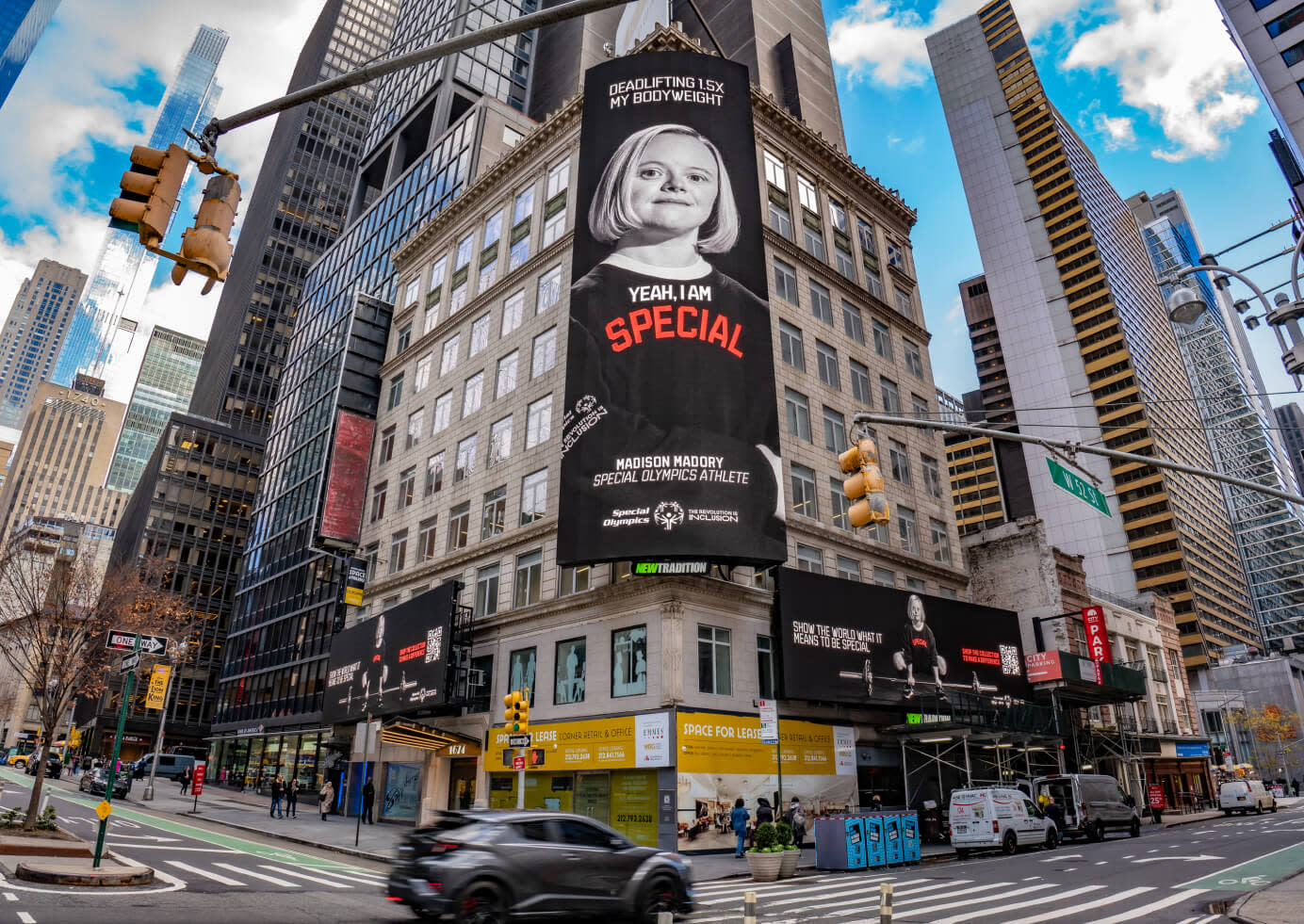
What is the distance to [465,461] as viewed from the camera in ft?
132

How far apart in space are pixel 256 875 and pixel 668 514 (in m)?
15.4

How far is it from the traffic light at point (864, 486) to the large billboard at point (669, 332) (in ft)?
50.9

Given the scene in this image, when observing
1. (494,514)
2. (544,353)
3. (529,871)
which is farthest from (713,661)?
(529,871)

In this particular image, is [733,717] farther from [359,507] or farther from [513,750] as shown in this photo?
[359,507]

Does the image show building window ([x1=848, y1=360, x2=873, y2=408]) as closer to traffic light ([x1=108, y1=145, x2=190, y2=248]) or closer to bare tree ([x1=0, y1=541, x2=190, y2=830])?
bare tree ([x1=0, y1=541, x2=190, y2=830])

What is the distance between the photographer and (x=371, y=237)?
224 ft

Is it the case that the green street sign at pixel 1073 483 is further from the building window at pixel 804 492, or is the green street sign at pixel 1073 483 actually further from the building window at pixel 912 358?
the building window at pixel 912 358

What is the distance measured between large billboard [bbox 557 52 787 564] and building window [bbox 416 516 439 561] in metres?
13.5

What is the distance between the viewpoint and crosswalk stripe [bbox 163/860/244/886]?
15102mm

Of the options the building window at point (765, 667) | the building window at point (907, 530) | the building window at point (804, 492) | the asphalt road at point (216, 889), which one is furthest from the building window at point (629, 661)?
the building window at point (907, 530)

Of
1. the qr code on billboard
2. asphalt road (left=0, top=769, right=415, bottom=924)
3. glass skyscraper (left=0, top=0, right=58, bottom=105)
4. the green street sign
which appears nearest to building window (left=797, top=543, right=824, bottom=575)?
the qr code on billboard

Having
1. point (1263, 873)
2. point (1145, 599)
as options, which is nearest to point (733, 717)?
point (1263, 873)

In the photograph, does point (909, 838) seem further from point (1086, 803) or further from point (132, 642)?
point (132, 642)

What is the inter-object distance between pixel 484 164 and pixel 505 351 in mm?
22173
